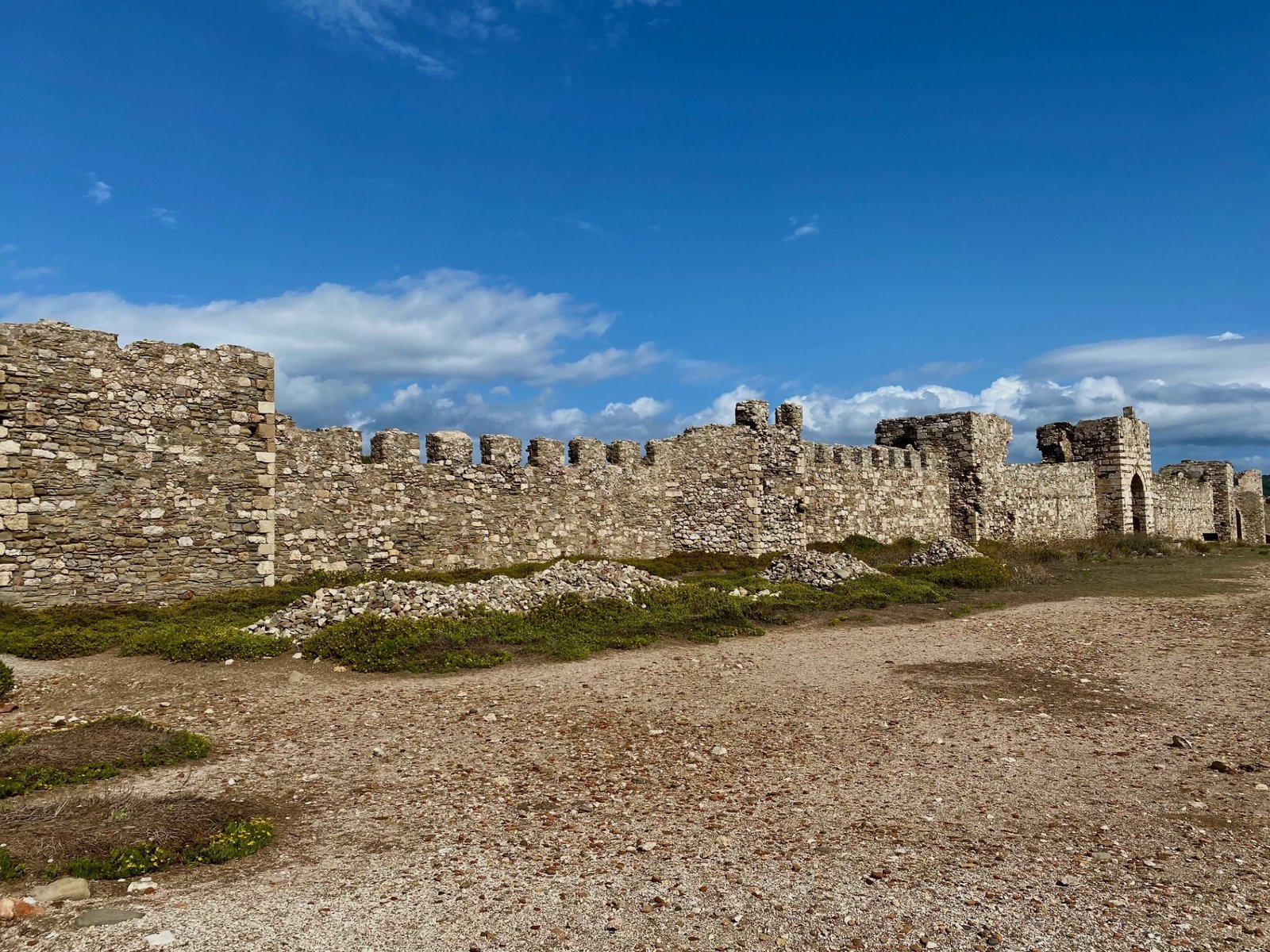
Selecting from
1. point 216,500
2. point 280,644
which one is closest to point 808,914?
point 280,644

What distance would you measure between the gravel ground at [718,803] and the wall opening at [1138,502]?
2973 centimetres

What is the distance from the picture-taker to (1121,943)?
15.5ft

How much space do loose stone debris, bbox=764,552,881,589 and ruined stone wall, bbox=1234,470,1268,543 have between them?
4307 centimetres

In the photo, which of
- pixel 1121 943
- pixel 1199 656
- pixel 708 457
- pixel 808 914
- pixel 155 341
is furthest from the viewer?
pixel 708 457

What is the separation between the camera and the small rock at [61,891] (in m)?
5.32

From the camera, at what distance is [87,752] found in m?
8.16

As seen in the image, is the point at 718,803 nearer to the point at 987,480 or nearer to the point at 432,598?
the point at 432,598

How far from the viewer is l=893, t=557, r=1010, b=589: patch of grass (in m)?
22.5

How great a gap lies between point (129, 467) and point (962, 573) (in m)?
20.7

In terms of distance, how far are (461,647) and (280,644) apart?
115 inches

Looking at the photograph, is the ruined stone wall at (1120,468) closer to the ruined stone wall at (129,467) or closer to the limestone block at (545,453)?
the limestone block at (545,453)

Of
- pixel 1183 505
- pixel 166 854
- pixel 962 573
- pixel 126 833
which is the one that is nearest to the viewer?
pixel 166 854

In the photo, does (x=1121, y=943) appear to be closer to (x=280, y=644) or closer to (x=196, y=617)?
(x=280, y=644)

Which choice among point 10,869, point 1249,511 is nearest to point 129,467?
point 10,869
